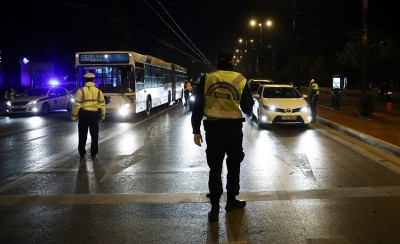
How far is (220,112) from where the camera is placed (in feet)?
18.0

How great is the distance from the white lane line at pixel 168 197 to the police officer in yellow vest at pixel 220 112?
3.22ft

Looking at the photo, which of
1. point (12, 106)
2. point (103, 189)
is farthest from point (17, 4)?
point (103, 189)

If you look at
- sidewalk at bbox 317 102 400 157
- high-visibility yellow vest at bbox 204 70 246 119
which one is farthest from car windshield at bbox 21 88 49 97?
high-visibility yellow vest at bbox 204 70 246 119

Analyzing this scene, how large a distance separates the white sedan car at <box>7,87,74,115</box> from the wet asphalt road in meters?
10.1

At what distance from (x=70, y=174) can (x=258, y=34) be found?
48160 mm

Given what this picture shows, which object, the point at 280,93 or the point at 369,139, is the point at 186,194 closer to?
the point at 369,139

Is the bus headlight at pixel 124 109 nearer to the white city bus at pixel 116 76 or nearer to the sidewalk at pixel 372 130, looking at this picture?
the white city bus at pixel 116 76

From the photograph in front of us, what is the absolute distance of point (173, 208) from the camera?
6.05 meters

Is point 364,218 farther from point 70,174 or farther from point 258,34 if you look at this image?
point 258,34

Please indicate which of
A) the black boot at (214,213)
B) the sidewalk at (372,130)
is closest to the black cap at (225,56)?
the black boot at (214,213)

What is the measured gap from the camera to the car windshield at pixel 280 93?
54.5 ft

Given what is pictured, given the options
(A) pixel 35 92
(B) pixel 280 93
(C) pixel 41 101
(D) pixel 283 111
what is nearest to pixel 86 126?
(D) pixel 283 111

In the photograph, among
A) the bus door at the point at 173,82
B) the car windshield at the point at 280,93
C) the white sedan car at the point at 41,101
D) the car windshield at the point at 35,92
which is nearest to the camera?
the car windshield at the point at 280,93

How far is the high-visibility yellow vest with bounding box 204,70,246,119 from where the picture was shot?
216 inches
